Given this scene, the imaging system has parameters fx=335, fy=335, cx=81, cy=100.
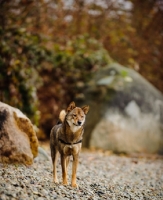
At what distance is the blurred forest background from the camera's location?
8422mm

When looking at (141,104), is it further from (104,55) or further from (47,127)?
(47,127)

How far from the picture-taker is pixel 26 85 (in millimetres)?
8414

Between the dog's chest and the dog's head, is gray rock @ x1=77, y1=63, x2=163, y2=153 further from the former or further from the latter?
the dog's head

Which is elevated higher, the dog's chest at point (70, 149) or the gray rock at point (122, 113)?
the gray rock at point (122, 113)

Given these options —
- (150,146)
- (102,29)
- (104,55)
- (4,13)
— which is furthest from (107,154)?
(102,29)

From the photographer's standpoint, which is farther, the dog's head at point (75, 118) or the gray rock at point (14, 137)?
the gray rock at point (14, 137)

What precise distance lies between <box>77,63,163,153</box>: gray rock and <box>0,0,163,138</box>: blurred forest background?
2.28 feet

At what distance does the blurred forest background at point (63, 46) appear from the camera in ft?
27.6

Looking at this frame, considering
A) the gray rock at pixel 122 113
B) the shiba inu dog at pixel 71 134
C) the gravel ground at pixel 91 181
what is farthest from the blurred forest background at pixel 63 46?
the shiba inu dog at pixel 71 134

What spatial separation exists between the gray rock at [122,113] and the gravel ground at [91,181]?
1354 mm

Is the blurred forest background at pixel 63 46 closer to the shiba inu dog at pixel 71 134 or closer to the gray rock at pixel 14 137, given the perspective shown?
the gray rock at pixel 14 137

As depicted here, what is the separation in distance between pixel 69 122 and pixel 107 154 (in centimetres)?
502

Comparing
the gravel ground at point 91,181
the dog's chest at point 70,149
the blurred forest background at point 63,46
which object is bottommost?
the gravel ground at point 91,181

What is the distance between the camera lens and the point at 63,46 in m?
11.0
